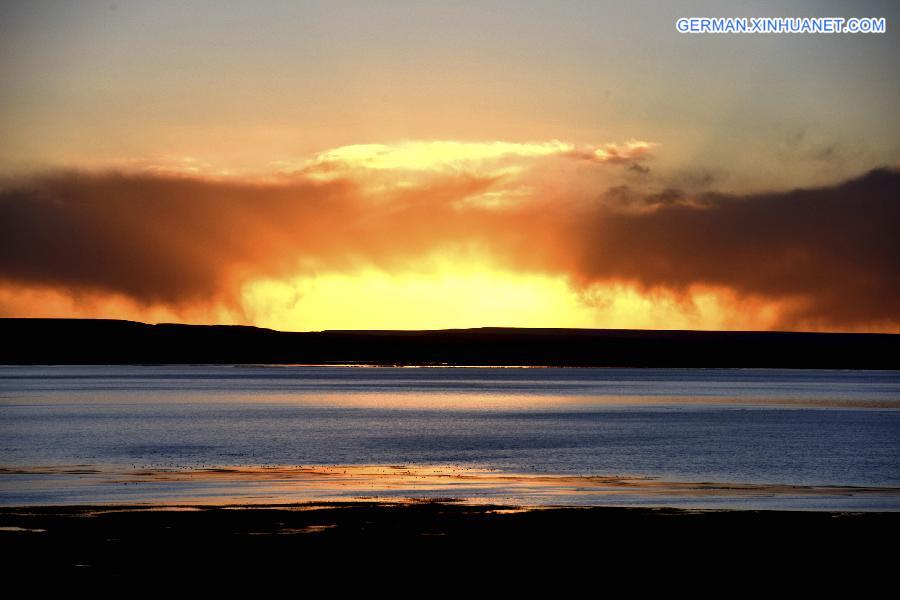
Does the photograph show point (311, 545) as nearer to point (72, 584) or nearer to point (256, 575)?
point (256, 575)

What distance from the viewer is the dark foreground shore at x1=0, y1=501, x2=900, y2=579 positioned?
66.6 feet

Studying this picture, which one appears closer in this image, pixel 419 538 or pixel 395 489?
pixel 419 538

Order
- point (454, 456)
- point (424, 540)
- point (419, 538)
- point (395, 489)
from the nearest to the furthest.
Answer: point (424, 540)
point (419, 538)
point (395, 489)
point (454, 456)

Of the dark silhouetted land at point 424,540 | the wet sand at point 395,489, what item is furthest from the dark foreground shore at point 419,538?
the wet sand at point 395,489

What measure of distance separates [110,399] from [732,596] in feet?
348

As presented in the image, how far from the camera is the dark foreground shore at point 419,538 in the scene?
20.3 m

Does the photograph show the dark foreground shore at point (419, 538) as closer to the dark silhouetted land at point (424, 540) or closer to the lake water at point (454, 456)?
the dark silhouetted land at point (424, 540)

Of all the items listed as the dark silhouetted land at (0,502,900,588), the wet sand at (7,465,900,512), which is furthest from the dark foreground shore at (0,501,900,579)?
the wet sand at (7,465,900,512)

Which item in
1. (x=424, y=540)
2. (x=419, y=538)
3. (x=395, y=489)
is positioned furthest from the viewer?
(x=395, y=489)

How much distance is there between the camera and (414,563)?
20.4 meters

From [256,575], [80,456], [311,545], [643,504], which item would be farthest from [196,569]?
[80,456]

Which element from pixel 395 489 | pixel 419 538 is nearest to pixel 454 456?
pixel 395 489

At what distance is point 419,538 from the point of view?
74.9 feet

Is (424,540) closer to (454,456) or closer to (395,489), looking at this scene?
(395,489)
